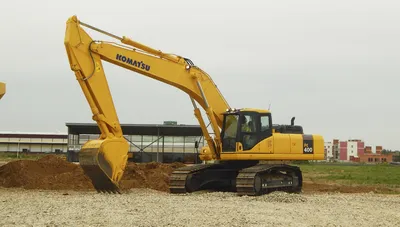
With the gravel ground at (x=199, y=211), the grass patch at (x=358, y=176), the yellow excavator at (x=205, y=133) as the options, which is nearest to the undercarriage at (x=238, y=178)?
the yellow excavator at (x=205, y=133)

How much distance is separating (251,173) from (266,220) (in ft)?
20.6

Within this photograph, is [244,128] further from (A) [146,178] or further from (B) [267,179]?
(A) [146,178]

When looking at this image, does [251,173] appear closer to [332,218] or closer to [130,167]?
[332,218]

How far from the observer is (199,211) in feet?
41.5

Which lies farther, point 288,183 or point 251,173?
point 288,183

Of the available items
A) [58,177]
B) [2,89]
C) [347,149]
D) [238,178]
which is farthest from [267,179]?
[347,149]

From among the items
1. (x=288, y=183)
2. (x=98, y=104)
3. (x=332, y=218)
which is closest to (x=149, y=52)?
(x=98, y=104)

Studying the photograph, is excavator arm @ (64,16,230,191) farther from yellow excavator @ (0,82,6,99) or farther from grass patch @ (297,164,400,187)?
grass patch @ (297,164,400,187)

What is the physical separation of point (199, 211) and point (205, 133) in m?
6.64

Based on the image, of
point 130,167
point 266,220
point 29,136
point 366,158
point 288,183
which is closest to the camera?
point 266,220

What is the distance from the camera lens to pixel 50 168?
78.6 ft

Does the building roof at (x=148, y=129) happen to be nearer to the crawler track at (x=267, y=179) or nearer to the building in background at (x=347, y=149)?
the crawler track at (x=267, y=179)

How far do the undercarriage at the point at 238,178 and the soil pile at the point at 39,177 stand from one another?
4.01m

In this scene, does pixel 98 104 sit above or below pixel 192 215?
above
